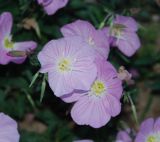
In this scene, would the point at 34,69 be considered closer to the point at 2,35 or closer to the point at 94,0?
the point at 2,35

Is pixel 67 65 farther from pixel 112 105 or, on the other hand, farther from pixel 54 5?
pixel 54 5

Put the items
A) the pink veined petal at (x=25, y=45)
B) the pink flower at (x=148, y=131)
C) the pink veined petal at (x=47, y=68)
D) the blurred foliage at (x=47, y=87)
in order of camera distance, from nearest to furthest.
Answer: the pink veined petal at (x=47, y=68)
the pink flower at (x=148, y=131)
the pink veined petal at (x=25, y=45)
the blurred foliage at (x=47, y=87)

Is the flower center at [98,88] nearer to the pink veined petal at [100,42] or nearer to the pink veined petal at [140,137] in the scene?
the pink veined petal at [100,42]

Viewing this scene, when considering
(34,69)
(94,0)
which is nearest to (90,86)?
(34,69)

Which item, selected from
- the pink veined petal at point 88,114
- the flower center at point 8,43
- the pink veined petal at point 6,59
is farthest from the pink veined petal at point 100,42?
the flower center at point 8,43

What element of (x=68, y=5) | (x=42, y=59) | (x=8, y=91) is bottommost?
(x=8, y=91)

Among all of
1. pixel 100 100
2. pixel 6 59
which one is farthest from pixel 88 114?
pixel 6 59

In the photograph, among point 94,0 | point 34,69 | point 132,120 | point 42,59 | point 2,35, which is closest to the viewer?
point 42,59
